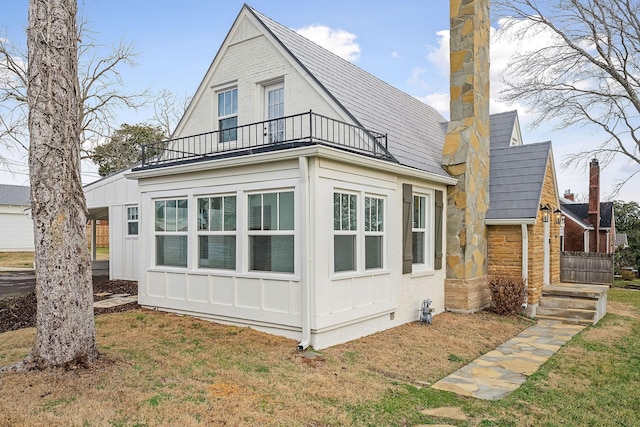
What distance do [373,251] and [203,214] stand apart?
323 cm

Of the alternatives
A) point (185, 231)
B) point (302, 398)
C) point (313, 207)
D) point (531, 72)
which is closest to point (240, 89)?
point (185, 231)

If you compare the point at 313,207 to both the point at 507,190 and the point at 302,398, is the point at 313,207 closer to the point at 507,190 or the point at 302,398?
the point at 302,398

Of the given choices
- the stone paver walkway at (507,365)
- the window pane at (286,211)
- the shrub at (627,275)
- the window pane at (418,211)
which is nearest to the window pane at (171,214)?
the window pane at (286,211)

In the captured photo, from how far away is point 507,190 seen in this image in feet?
36.5

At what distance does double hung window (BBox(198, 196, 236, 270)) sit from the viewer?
7957mm

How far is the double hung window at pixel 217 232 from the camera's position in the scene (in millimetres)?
7957

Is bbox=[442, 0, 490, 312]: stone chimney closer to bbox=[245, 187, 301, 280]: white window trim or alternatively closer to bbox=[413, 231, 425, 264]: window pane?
bbox=[413, 231, 425, 264]: window pane

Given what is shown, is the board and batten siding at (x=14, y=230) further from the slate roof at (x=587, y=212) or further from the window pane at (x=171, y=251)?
the slate roof at (x=587, y=212)

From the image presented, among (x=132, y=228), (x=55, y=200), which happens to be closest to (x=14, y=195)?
(x=132, y=228)

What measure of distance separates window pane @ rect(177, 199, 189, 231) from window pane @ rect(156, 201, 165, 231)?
51cm

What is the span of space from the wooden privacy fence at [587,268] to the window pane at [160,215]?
13.6 metres

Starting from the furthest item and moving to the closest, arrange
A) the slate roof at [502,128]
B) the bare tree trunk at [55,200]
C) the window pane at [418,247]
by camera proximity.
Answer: the slate roof at [502,128] < the window pane at [418,247] < the bare tree trunk at [55,200]

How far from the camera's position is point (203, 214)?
842cm

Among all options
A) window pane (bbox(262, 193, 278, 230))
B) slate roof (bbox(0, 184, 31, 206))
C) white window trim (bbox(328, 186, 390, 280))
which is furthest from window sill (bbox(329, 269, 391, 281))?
slate roof (bbox(0, 184, 31, 206))
